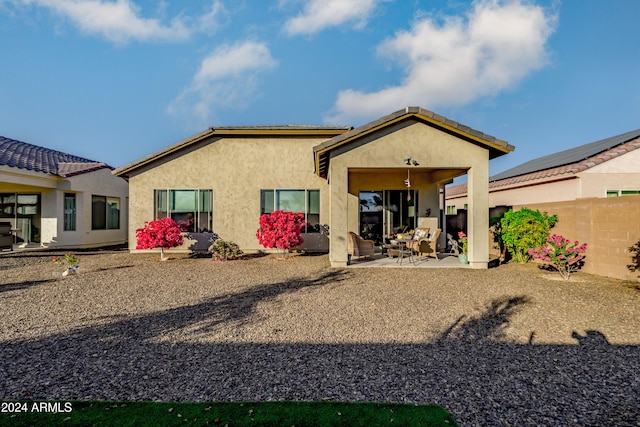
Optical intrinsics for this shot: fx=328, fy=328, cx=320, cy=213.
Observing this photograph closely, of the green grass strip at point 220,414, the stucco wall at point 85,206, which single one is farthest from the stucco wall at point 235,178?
the green grass strip at point 220,414

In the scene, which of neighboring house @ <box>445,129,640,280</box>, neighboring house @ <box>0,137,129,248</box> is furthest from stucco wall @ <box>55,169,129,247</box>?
neighboring house @ <box>445,129,640,280</box>

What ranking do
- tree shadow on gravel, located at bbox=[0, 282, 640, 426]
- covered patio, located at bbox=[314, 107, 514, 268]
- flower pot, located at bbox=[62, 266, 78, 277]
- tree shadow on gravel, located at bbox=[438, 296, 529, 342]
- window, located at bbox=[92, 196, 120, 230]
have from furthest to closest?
window, located at bbox=[92, 196, 120, 230]
covered patio, located at bbox=[314, 107, 514, 268]
flower pot, located at bbox=[62, 266, 78, 277]
tree shadow on gravel, located at bbox=[438, 296, 529, 342]
tree shadow on gravel, located at bbox=[0, 282, 640, 426]

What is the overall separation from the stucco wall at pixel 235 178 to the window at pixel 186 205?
25cm

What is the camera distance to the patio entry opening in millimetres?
14562

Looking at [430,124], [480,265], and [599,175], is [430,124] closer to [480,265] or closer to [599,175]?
[480,265]

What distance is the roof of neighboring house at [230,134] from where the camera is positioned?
14.2 m

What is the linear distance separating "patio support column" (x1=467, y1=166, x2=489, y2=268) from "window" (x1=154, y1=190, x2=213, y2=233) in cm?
1052

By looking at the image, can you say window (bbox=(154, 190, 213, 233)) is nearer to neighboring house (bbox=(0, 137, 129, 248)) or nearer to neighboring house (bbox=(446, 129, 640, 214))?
neighboring house (bbox=(0, 137, 129, 248))

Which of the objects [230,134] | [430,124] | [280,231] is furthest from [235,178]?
[430,124]

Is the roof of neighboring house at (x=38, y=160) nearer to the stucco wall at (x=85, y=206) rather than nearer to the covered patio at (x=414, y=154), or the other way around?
the stucco wall at (x=85, y=206)

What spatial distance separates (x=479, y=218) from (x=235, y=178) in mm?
9950

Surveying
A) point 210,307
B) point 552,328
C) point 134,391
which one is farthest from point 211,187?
point 552,328

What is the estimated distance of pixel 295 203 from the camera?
14.6 metres

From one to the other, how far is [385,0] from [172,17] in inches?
332
